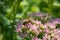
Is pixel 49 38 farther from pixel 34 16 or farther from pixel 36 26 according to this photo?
pixel 34 16

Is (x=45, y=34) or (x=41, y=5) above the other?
(x=45, y=34)

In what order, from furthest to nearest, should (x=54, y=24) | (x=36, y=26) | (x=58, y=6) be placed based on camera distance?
1. (x=58, y=6)
2. (x=54, y=24)
3. (x=36, y=26)

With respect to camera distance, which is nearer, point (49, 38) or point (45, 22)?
point (49, 38)

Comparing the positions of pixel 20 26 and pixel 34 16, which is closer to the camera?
pixel 20 26

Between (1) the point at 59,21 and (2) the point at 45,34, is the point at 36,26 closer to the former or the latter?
(2) the point at 45,34

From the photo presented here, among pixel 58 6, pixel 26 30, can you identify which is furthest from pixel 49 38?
pixel 58 6

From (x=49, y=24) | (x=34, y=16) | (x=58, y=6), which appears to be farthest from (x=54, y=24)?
(x=58, y=6)

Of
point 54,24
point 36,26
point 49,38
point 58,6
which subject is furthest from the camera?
point 58,6
